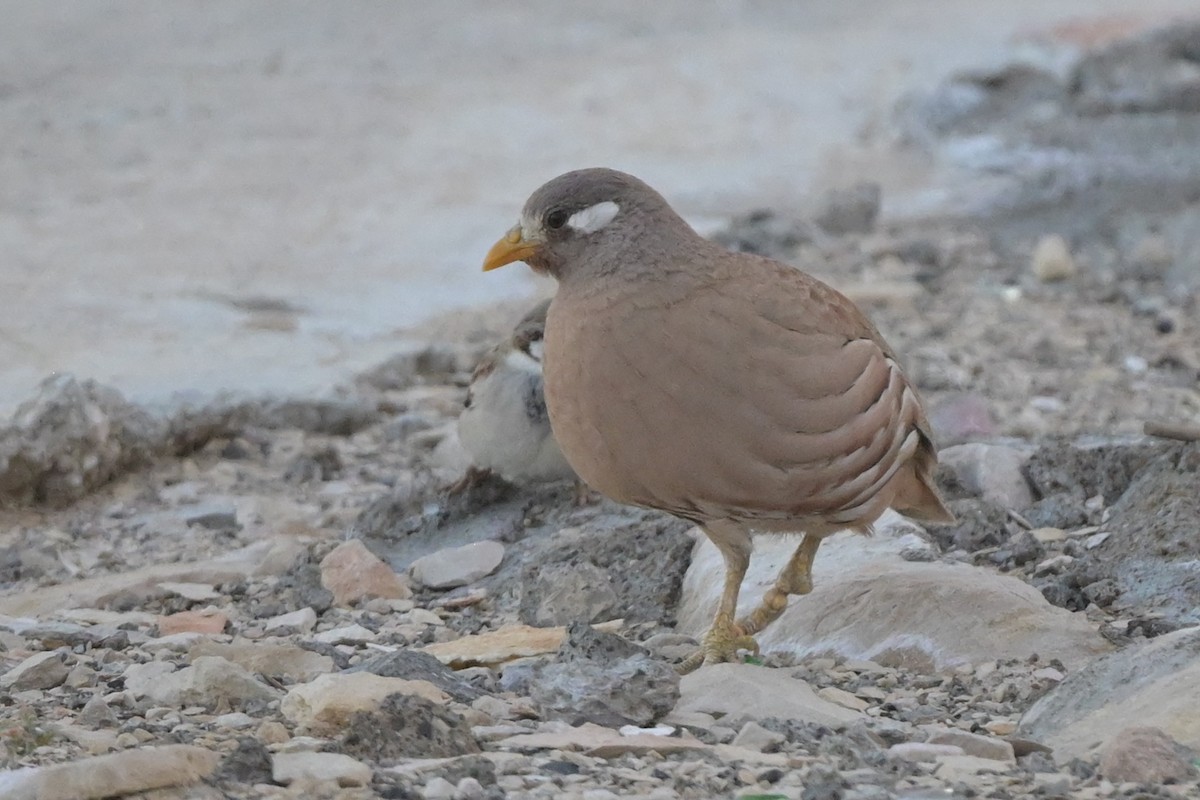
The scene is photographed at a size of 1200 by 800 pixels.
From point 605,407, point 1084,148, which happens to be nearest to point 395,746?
point 605,407

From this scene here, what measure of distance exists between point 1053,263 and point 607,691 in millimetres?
6061

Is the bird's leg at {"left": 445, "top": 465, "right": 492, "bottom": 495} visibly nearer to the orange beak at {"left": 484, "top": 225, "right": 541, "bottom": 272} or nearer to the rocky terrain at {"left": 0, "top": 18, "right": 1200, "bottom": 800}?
the rocky terrain at {"left": 0, "top": 18, "right": 1200, "bottom": 800}

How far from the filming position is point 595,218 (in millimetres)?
4168

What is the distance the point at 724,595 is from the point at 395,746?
46.6 inches

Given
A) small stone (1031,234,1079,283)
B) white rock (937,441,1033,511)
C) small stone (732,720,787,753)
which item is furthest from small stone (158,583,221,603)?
small stone (1031,234,1079,283)

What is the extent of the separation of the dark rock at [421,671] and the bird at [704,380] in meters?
0.54

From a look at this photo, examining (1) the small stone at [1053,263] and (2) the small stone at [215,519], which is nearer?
(2) the small stone at [215,519]

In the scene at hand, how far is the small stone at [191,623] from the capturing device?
14.8 ft

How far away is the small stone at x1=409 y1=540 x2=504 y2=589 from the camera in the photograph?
16.5 feet

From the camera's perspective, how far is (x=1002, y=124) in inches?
483

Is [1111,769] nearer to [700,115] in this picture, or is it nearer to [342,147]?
[342,147]

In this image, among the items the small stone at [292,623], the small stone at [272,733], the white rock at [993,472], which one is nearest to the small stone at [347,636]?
the small stone at [292,623]

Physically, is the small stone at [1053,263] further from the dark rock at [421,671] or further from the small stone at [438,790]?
the small stone at [438,790]

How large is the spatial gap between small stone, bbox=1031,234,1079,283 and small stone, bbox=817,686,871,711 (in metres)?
5.59
